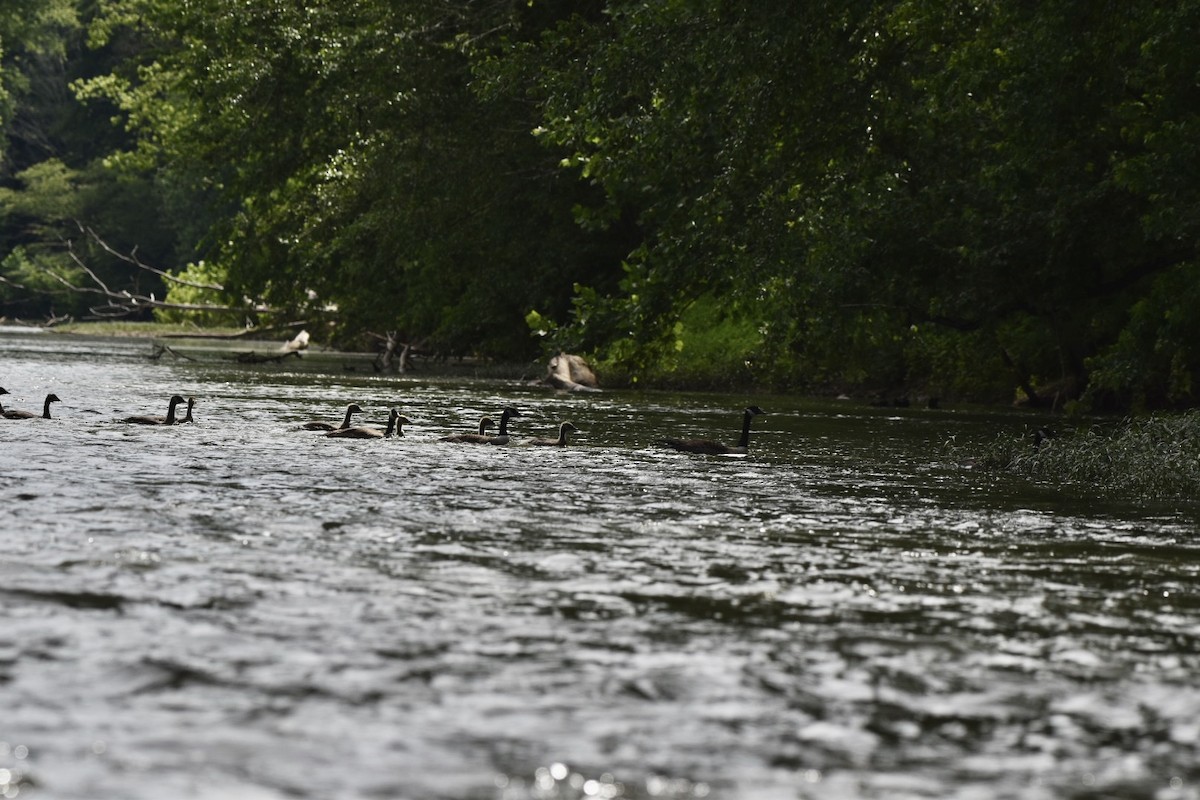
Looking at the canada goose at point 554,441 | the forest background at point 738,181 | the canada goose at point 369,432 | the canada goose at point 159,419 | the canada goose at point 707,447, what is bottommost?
the canada goose at point 159,419

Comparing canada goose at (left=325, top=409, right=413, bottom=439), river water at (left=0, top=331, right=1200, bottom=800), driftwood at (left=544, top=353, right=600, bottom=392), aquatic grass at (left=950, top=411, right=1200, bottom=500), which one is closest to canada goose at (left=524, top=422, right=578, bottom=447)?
→ canada goose at (left=325, top=409, right=413, bottom=439)

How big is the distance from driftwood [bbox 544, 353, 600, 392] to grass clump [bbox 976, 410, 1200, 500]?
20.2m

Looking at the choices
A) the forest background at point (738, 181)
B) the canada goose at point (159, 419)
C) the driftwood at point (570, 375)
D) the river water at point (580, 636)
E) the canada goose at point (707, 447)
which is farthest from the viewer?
the driftwood at point (570, 375)

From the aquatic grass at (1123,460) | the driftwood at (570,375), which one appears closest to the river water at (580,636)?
the aquatic grass at (1123,460)

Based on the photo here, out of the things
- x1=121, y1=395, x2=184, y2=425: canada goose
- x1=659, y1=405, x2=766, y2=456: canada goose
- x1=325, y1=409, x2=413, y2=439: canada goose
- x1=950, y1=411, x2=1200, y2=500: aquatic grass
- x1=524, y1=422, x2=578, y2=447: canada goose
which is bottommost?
x1=121, y1=395, x2=184, y2=425: canada goose

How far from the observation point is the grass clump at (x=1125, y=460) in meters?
18.6

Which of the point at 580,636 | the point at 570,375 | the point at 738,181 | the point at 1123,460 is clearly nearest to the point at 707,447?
the point at 1123,460

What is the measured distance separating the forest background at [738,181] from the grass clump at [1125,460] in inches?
190

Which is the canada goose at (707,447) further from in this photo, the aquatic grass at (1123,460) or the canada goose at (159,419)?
the canada goose at (159,419)

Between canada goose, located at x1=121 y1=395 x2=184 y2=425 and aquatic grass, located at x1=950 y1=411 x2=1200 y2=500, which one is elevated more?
aquatic grass, located at x1=950 y1=411 x2=1200 y2=500

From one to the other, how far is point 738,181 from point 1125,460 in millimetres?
9009

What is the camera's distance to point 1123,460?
774 inches

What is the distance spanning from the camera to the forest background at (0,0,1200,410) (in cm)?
2594

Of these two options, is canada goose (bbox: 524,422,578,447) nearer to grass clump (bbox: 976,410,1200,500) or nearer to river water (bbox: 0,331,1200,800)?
river water (bbox: 0,331,1200,800)
